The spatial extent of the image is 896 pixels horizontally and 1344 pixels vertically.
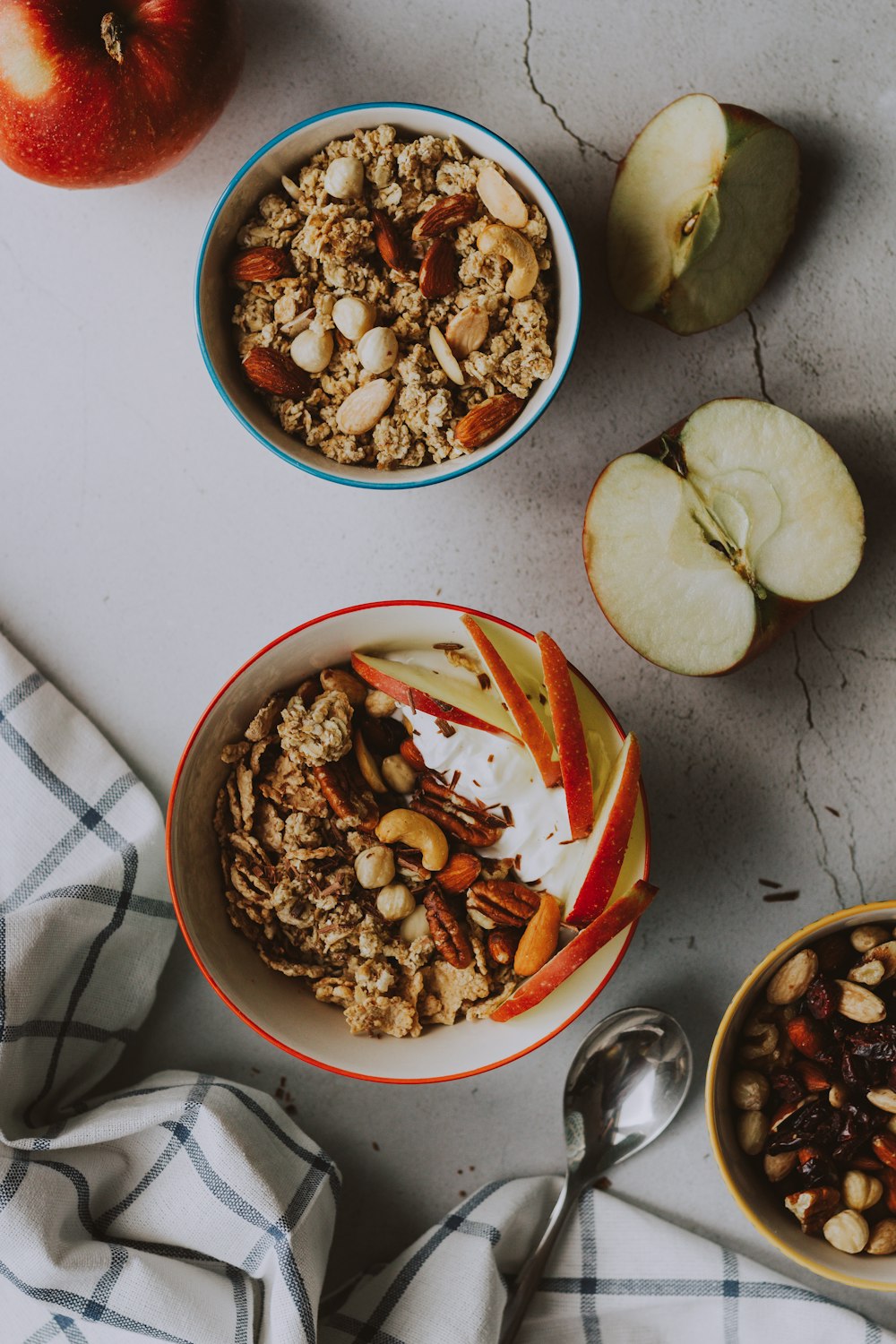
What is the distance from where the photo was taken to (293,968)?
1.05 meters

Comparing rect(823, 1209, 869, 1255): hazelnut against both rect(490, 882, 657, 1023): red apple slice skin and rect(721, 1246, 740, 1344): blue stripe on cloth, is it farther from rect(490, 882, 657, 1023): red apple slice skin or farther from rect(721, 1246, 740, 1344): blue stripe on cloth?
rect(490, 882, 657, 1023): red apple slice skin

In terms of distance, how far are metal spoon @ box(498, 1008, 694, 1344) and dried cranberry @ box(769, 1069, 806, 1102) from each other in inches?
4.1

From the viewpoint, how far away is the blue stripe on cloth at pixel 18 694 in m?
1.18

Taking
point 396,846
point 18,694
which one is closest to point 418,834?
point 396,846

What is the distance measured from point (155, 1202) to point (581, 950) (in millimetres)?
578

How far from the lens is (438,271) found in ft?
3.43

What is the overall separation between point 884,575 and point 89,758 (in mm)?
928

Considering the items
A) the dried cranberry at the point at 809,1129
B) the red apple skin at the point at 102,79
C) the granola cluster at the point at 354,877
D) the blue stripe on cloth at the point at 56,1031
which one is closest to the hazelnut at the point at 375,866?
the granola cluster at the point at 354,877

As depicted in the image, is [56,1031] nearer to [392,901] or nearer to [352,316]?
[392,901]

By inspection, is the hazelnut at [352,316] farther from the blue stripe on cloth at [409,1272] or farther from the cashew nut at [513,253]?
the blue stripe on cloth at [409,1272]

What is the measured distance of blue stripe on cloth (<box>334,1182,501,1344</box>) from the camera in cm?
115

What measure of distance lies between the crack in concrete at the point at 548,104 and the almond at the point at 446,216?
0.68 feet

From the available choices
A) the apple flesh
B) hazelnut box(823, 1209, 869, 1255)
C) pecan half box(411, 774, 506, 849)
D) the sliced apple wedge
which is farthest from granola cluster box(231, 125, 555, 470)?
hazelnut box(823, 1209, 869, 1255)

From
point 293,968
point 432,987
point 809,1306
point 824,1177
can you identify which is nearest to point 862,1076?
point 824,1177
